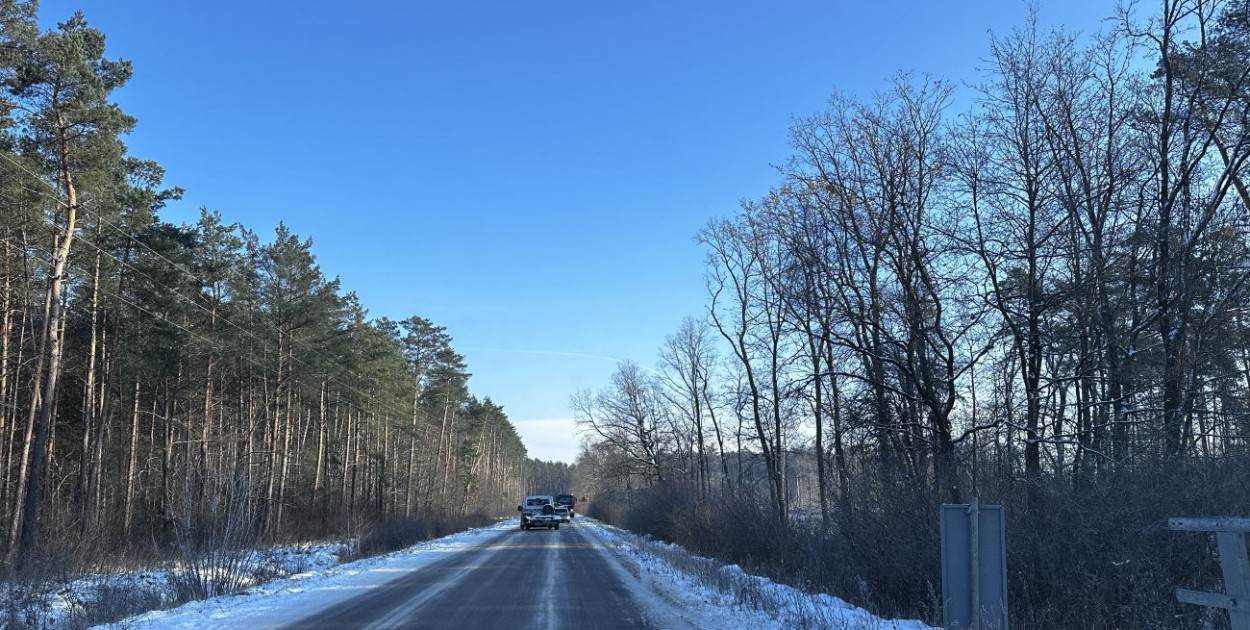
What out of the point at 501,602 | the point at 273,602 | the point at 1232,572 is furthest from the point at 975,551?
the point at 273,602

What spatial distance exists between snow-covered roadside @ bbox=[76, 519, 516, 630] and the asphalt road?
560mm

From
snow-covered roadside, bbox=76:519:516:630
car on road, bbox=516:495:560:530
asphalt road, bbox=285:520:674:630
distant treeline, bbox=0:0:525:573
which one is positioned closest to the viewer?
asphalt road, bbox=285:520:674:630

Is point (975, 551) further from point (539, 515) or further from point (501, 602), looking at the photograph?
point (539, 515)

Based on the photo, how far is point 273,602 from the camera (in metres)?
13.2

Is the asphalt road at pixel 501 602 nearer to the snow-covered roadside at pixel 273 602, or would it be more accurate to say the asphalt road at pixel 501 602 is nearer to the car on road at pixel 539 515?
the snow-covered roadside at pixel 273 602

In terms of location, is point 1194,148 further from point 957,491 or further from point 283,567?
point 283,567

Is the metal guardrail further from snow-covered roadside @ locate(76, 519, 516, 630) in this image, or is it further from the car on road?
the car on road

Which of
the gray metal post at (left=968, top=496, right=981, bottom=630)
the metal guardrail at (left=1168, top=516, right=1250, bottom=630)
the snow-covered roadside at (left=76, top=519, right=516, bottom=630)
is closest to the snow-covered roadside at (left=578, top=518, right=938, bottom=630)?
the gray metal post at (left=968, top=496, right=981, bottom=630)

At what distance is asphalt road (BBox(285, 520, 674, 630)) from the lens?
34.4ft

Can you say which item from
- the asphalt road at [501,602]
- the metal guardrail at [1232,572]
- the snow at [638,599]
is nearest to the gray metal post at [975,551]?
the metal guardrail at [1232,572]

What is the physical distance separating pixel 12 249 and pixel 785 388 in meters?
24.4

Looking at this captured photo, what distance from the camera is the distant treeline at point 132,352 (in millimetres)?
18281

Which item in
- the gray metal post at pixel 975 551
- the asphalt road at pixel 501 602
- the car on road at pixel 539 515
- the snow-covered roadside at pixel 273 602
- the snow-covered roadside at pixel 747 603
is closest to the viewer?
the gray metal post at pixel 975 551

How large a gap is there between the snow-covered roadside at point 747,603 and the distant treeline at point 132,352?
9.60 meters
